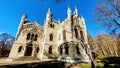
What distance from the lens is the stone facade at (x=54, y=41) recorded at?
64.8 feet

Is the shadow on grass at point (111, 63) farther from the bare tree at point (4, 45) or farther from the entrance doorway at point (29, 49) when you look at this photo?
the bare tree at point (4, 45)

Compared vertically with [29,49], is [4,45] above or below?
above

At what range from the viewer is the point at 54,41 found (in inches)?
948

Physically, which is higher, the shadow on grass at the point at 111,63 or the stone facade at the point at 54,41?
the stone facade at the point at 54,41

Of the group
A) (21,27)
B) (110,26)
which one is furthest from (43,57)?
(110,26)

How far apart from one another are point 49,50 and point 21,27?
9950mm

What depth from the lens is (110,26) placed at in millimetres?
14773

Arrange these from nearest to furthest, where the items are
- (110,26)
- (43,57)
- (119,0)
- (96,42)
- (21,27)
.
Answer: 1. (119,0)
2. (110,26)
3. (43,57)
4. (21,27)
5. (96,42)

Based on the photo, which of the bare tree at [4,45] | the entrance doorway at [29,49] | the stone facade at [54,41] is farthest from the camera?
the bare tree at [4,45]

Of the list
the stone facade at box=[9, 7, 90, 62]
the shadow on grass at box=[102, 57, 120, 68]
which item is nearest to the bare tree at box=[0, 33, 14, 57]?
the stone facade at box=[9, 7, 90, 62]

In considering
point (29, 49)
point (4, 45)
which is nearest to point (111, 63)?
point (29, 49)

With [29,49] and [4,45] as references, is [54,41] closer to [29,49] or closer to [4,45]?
[29,49]

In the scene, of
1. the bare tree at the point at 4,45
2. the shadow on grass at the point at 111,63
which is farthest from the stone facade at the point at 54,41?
the bare tree at the point at 4,45

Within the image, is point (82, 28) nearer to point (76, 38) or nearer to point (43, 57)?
point (76, 38)
